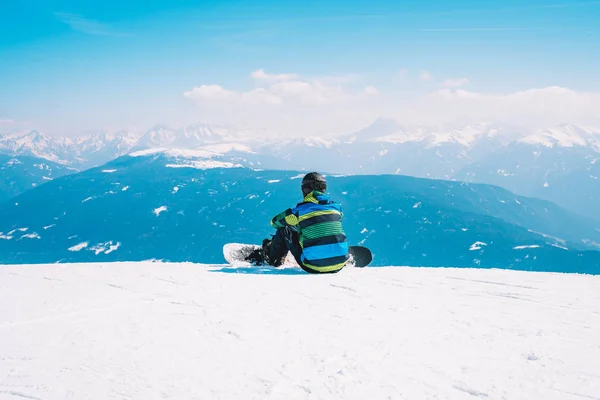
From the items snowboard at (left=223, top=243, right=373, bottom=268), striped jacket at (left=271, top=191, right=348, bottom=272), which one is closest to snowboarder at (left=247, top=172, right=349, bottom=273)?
striped jacket at (left=271, top=191, right=348, bottom=272)

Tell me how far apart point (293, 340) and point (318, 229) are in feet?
16.6

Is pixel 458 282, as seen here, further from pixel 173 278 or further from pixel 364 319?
pixel 173 278

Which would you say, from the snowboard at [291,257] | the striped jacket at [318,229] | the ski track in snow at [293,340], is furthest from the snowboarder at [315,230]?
the snowboard at [291,257]

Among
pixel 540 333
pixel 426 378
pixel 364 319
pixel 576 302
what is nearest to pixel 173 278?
pixel 364 319

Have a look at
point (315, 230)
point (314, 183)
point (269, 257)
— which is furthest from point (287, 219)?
point (269, 257)

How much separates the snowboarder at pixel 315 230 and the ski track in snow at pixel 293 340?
1.22m

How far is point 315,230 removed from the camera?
1053cm

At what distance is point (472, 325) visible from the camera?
6445 mm

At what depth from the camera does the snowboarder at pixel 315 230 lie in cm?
1055

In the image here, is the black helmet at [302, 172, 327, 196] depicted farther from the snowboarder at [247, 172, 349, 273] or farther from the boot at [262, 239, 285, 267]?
the boot at [262, 239, 285, 267]

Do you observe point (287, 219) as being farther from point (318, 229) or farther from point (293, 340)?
point (293, 340)

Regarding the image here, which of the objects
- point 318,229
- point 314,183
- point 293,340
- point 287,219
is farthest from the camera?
point 314,183

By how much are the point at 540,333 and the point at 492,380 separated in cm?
231

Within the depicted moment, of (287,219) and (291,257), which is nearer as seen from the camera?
(287,219)
